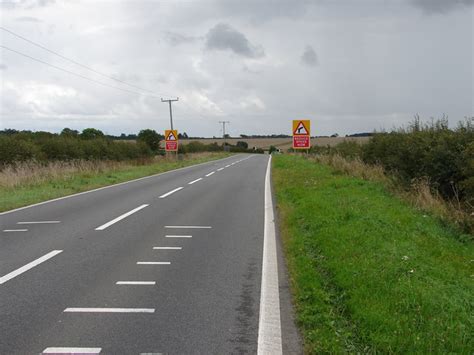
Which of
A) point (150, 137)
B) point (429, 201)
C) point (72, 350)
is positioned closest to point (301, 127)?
point (429, 201)

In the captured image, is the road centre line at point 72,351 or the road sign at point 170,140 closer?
the road centre line at point 72,351

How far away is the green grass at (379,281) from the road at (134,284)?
53 centimetres

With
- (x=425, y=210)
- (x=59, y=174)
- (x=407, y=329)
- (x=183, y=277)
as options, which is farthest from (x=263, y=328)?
(x=59, y=174)

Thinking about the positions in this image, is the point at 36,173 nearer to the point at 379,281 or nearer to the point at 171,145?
the point at 379,281

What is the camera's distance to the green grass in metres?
3.89

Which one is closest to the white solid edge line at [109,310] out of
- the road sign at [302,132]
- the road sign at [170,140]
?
the road sign at [302,132]

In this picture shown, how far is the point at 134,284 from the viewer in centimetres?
560

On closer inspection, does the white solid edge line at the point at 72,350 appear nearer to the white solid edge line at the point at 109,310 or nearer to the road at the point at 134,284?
the road at the point at 134,284

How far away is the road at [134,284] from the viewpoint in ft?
13.3

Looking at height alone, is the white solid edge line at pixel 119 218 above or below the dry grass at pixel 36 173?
below

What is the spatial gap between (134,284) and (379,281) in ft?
9.87

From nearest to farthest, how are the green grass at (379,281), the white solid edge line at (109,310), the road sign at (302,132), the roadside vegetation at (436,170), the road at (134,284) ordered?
1. the green grass at (379,281)
2. the road at (134,284)
3. the white solid edge line at (109,310)
4. the roadside vegetation at (436,170)
5. the road sign at (302,132)

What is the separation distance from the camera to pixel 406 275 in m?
5.44

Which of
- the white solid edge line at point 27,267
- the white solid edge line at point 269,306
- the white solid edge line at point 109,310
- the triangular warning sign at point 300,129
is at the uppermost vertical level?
the triangular warning sign at point 300,129
